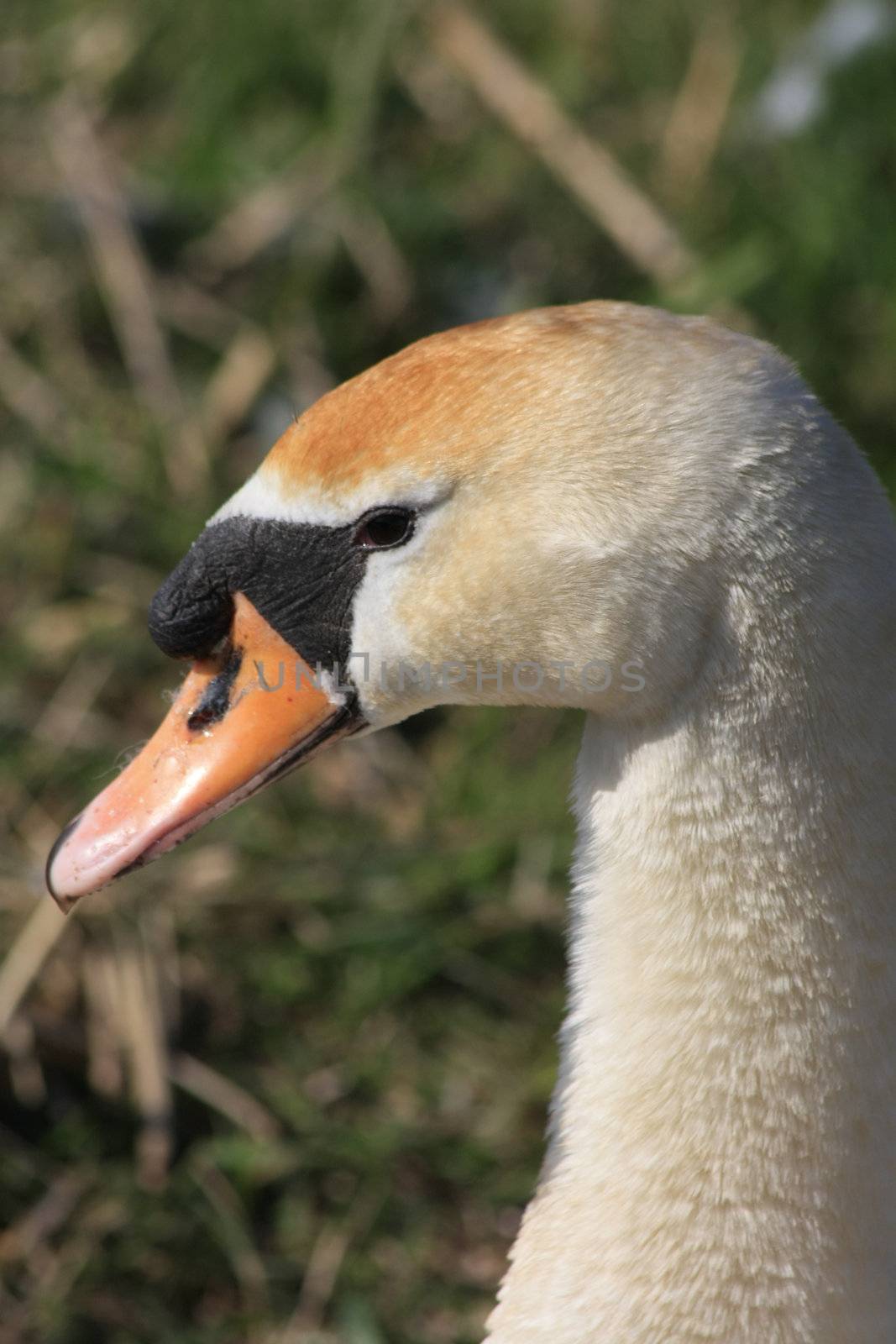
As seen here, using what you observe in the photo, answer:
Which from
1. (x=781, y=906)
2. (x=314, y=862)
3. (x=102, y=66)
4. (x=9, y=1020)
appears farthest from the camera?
(x=102, y=66)

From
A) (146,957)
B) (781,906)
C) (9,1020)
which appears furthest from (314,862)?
(781,906)

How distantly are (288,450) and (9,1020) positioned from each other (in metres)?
1.32

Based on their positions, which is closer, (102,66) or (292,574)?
(292,574)

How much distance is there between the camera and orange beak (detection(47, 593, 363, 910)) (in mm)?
1551

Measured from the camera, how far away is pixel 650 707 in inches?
52.4

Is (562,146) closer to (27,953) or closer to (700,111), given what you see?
(700,111)

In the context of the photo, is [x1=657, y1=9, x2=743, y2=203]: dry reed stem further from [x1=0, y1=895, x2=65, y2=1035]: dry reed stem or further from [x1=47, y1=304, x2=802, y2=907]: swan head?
[x1=47, y1=304, x2=802, y2=907]: swan head

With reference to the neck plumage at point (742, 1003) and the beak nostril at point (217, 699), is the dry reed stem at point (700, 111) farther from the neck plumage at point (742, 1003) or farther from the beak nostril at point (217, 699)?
the neck plumage at point (742, 1003)

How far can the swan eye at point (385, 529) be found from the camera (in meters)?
1.42

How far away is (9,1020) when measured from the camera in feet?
8.01

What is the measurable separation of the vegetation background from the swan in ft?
3.13

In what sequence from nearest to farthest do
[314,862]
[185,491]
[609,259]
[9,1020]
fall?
1. [9,1020]
2. [314,862]
3. [185,491]
4. [609,259]

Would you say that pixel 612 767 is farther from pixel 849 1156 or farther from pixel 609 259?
pixel 609 259

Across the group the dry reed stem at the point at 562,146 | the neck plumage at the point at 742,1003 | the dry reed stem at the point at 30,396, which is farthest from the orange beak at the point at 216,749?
the dry reed stem at the point at 562,146
